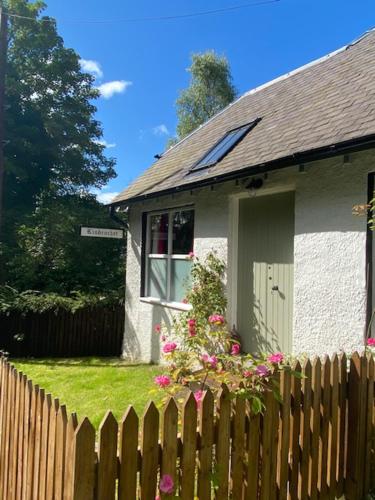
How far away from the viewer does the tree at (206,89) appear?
27.1 meters

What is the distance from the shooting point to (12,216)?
17891mm

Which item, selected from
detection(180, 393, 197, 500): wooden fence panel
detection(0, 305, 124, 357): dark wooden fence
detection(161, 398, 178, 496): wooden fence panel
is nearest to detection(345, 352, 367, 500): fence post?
detection(180, 393, 197, 500): wooden fence panel

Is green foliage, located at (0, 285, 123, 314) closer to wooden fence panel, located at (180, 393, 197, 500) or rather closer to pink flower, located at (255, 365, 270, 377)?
pink flower, located at (255, 365, 270, 377)

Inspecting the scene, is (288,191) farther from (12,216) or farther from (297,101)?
(12,216)

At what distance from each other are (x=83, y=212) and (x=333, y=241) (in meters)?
13.5

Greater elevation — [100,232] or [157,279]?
[100,232]

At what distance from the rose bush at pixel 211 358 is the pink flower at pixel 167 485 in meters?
0.43

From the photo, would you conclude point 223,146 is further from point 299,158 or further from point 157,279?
point 157,279

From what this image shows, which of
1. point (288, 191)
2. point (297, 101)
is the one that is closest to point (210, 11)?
point (297, 101)

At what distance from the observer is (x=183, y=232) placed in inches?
317

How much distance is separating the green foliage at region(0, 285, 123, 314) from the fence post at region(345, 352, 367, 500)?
8.41m

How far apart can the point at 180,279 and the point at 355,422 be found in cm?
516

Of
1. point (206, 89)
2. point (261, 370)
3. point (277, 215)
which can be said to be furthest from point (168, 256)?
point (206, 89)

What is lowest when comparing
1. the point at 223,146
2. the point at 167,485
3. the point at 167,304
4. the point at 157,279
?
the point at 167,485
